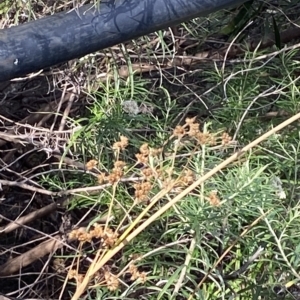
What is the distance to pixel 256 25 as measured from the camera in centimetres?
173

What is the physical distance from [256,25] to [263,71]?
0.25 meters

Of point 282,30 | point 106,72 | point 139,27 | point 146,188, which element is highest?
point 139,27

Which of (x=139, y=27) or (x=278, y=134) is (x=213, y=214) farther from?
(x=139, y=27)

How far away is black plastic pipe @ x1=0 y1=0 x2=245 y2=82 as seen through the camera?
0.56 metres

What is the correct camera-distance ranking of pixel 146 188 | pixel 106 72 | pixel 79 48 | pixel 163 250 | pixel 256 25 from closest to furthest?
pixel 79 48 → pixel 146 188 → pixel 163 250 → pixel 106 72 → pixel 256 25

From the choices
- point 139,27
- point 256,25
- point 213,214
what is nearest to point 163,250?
point 213,214

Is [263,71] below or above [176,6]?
below

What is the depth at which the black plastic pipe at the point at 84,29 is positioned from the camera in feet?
1.84

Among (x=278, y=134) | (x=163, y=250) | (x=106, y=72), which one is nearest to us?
(x=163, y=250)

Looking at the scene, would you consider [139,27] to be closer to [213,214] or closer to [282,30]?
[213,214]

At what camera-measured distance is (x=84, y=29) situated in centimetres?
60

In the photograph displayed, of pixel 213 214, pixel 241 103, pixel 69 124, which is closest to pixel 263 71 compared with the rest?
pixel 241 103

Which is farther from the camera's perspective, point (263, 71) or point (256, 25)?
point (256, 25)

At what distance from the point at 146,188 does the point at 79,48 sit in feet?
0.65
